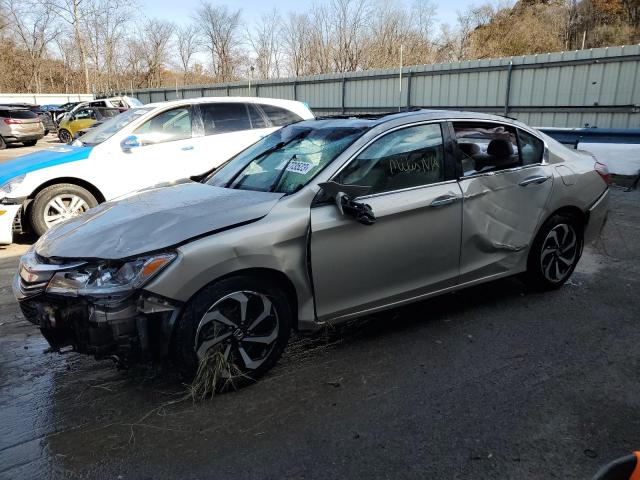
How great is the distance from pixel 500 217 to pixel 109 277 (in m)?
2.91

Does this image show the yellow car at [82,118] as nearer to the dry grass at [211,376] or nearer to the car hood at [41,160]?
the car hood at [41,160]

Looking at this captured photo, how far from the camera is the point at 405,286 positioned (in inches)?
143

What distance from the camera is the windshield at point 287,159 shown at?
11.6ft

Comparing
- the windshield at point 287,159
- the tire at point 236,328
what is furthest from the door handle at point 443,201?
the tire at point 236,328

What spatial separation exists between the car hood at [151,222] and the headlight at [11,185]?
312 cm

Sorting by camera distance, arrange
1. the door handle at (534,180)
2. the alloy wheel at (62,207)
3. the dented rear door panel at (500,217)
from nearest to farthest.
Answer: the dented rear door panel at (500,217) → the door handle at (534,180) → the alloy wheel at (62,207)

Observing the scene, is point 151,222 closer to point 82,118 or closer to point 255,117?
point 255,117

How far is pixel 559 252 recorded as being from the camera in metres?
4.63

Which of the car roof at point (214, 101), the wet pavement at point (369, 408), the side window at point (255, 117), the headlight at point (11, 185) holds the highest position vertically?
the car roof at point (214, 101)

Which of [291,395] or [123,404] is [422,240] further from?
[123,404]

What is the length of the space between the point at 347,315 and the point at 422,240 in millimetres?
764

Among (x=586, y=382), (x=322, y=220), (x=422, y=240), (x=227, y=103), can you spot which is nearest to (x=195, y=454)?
(x=322, y=220)

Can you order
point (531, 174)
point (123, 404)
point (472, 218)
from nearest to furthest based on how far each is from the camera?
point (123, 404) → point (472, 218) → point (531, 174)

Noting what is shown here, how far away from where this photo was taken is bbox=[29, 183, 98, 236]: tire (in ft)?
20.6
